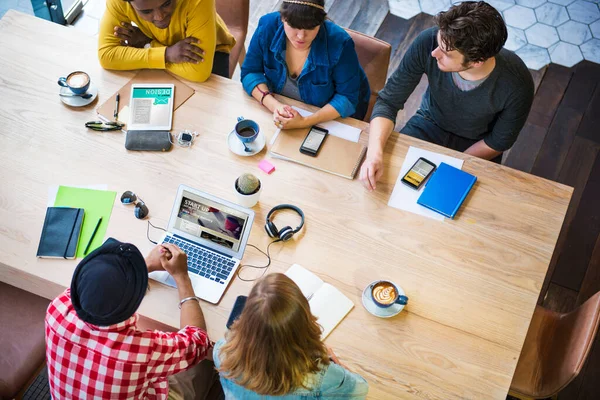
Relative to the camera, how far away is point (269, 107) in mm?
2125

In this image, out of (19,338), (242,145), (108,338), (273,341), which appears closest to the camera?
(273,341)

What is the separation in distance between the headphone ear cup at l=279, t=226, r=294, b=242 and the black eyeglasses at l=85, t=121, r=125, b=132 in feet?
2.50

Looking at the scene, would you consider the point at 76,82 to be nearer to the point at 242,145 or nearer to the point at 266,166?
the point at 242,145

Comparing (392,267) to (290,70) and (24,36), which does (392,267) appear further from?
(24,36)

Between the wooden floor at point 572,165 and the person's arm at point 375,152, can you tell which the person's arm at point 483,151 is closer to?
the person's arm at point 375,152

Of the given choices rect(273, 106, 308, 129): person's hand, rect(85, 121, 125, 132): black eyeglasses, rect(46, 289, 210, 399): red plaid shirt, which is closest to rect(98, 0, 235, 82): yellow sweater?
rect(85, 121, 125, 132): black eyeglasses

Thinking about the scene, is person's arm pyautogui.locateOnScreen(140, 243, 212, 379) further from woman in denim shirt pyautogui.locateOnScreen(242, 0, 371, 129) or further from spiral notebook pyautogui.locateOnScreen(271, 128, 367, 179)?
woman in denim shirt pyautogui.locateOnScreen(242, 0, 371, 129)

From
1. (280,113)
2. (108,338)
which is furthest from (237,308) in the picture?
(280,113)

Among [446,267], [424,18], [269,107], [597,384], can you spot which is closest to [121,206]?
[269,107]

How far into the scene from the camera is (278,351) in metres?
1.32

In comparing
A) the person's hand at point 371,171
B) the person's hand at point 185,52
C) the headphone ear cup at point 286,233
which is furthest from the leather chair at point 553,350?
the person's hand at point 185,52

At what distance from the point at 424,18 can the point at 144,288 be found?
274cm

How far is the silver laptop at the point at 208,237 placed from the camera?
1.77 metres

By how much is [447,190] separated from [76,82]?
1.44 m
